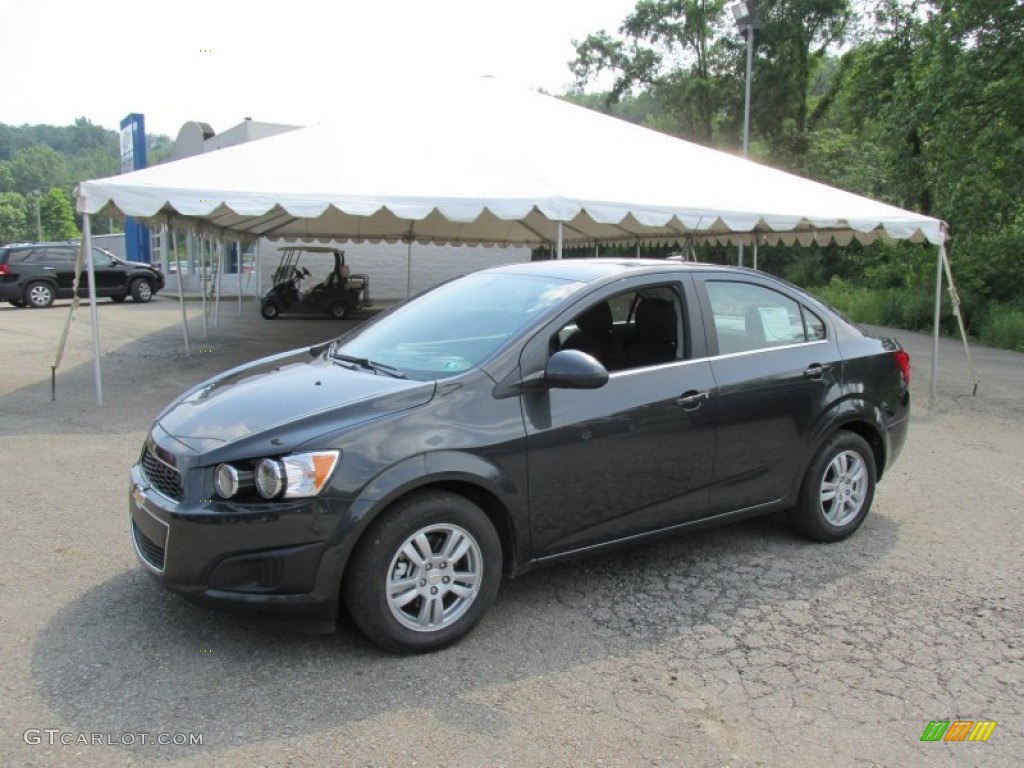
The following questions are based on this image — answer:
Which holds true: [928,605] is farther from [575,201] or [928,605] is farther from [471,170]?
[471,170]

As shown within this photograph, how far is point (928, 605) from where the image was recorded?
4207 mm

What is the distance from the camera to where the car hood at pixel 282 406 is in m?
3.39

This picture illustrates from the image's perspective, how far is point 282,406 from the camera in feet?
11.9

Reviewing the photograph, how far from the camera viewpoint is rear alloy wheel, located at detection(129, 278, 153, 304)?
981 inches

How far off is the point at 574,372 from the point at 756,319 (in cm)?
159

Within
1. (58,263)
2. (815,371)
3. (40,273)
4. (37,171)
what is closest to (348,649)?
(815,371)

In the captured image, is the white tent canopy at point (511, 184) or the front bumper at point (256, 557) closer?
the front bumper at point (256, 557)

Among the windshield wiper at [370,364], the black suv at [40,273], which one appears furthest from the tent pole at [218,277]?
the windshield wiper at [370,364]

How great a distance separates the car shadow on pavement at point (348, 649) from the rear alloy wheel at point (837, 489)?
0.81 feet

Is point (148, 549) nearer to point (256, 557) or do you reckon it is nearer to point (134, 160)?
point (256, 557)

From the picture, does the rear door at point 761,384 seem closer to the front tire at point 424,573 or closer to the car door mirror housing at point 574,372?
the car door mirror housing at point 574,372

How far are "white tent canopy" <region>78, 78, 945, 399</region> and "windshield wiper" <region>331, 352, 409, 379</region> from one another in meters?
5.31

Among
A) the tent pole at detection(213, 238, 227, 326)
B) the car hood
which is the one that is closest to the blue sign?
the tent pole at detection(213, 238, 227, 326)

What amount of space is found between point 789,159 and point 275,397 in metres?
35.1
